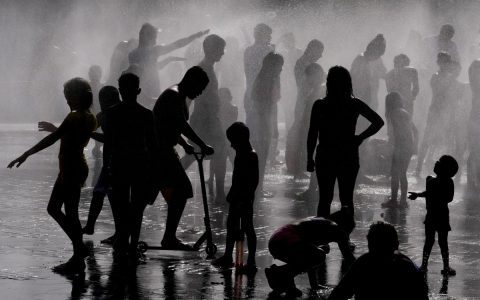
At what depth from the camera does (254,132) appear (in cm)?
1647

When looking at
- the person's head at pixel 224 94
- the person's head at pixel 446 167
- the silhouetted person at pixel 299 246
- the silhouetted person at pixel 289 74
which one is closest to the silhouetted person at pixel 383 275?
the silhouetted person at pixel 299 246

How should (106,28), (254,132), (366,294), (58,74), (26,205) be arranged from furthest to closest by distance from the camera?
(106,28) < (58,74) < (254,132) < (26,205) < (366,294)

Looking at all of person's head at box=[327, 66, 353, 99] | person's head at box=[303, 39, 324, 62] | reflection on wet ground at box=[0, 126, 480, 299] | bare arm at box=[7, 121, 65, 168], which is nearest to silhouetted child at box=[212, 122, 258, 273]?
reflection on wet ground at box=[0, 126, 480, 299]

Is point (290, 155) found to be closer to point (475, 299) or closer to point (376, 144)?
point (376, 144)

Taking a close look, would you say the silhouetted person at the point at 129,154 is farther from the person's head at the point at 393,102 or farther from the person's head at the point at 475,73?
the person's head at the point at 475,73

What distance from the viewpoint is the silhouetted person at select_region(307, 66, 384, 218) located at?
34.2ft

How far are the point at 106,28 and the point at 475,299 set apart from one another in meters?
32.8

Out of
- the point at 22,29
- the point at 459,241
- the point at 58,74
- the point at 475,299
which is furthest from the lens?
the point at 22,29

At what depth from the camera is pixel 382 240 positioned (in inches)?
246

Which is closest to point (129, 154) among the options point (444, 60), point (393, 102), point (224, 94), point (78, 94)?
point (78, 94)

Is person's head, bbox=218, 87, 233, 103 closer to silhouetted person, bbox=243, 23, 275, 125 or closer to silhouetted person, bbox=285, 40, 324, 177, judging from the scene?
silhouetted person, bbox=285, 40, 324, 177

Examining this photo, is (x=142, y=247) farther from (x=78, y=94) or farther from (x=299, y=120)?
(x=299, y=120)

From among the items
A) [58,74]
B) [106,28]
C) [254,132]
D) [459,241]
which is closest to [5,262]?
[459,241]

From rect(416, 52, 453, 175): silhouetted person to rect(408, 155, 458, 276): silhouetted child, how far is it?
29.5 feet
